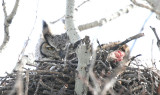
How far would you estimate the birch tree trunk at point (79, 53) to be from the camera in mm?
2926

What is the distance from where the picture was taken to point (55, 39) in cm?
570

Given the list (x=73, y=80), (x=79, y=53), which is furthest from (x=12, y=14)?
(x=79, y=53)

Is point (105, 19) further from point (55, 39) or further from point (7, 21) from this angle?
point (55, 39)

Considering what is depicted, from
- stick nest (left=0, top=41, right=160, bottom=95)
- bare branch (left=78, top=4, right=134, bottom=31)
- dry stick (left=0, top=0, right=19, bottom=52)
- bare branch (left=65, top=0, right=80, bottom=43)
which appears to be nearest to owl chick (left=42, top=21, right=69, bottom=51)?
bare branch (left=78, top=4, right=134, bottom=31)

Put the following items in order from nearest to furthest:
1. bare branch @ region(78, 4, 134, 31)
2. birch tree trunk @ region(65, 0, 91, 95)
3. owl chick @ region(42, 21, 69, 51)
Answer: birch tree trunk @ region(65, 0, 91, 95), bare branch @ region(78, 4, 134, 31), owl chick @ region(42, 21, 69, 51)

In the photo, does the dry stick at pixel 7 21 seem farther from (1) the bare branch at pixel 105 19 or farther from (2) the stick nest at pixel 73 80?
(1) the bare branch at pixel 105 19

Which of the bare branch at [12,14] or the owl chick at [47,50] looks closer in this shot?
the bare branch at [12,14]

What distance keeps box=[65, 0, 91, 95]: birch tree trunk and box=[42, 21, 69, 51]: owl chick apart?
2040 millimetres

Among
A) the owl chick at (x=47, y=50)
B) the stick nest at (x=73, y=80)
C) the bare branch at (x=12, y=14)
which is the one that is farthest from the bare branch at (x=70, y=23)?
the owl chick at (x=47, y=50)

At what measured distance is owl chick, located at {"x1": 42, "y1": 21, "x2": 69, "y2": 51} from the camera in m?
5.37

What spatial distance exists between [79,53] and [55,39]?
110 inches

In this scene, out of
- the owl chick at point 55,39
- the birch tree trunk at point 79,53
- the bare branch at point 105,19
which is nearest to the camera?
the birch tree trunk at point 79,53

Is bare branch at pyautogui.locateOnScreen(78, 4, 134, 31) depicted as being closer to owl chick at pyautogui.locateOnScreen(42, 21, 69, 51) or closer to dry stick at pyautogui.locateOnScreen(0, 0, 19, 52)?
owl chick at pyautogui.locateOnScreen(42, 21, 69, 51)

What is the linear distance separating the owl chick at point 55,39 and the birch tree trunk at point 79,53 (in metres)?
2.04
